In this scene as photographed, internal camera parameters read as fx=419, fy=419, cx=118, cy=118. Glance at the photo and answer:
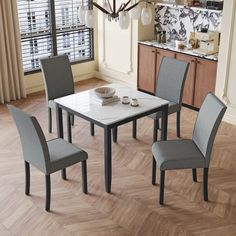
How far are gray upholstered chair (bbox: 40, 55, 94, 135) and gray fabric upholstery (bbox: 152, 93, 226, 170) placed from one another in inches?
63.6

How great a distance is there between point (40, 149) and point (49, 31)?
3.59 metres

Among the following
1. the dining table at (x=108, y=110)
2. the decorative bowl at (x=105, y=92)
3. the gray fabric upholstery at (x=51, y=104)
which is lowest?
the gray fabric upholstery at (x=51, y=104)

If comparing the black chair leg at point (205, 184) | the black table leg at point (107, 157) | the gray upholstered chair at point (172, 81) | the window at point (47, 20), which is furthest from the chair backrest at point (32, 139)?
the window at point (47, 20)

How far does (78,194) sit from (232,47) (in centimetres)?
270

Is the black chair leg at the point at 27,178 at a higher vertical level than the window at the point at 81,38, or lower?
lower

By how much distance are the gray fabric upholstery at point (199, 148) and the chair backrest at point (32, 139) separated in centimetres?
103

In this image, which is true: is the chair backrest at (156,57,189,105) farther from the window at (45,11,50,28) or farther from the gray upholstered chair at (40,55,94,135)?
the window at (45,11,50,28)

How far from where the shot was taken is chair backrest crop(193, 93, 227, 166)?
3635 mm

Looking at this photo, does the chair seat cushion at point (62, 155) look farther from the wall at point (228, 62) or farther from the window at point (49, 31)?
the window at point (49, 31)

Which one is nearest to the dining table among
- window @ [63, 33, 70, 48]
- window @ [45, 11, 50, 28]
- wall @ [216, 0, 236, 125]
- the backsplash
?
wall @ [216, 0, 236, 125]

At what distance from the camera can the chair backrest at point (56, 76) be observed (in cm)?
509

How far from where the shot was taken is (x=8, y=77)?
627 centimetres

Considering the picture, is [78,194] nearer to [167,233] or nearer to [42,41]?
[167,233]

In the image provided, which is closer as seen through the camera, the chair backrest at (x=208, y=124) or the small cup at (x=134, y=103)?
the chair backrest at (x=208, y=124)
